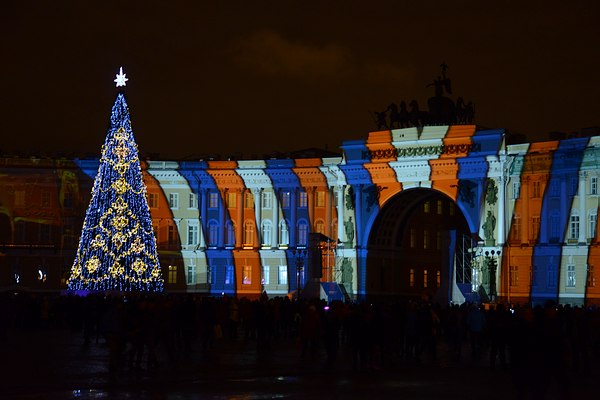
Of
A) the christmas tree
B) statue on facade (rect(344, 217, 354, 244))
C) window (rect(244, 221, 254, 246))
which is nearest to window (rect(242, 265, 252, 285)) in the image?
window (rect(244, 221, 254, 246))

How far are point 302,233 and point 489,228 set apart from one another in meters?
15.8

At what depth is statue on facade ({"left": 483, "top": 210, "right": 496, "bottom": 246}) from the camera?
264 feet

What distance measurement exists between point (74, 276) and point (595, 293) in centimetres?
3272

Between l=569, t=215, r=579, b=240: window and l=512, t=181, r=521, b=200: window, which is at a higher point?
l=512, t=181, r=521, b=200: window

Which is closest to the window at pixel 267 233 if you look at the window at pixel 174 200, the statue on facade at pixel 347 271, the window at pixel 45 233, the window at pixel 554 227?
the window at pixel 174 200

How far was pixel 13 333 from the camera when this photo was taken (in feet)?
158

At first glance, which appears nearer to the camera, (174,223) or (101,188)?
(101,188)

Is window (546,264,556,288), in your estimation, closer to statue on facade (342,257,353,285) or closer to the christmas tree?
statue on facade (342,257,353,285)

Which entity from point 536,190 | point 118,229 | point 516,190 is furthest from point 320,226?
point 118,229

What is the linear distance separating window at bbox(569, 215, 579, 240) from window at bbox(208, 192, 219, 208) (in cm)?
2690

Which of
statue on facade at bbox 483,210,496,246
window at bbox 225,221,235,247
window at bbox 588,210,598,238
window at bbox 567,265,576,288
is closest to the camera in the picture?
window at bbox 588,210,598,238

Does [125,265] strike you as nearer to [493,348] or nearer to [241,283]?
[493,348]

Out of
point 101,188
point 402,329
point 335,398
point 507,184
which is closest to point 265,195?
point 507,184

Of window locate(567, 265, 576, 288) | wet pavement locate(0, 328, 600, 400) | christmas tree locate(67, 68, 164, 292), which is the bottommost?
wet pavement locate(0, 328, 600, 400)
